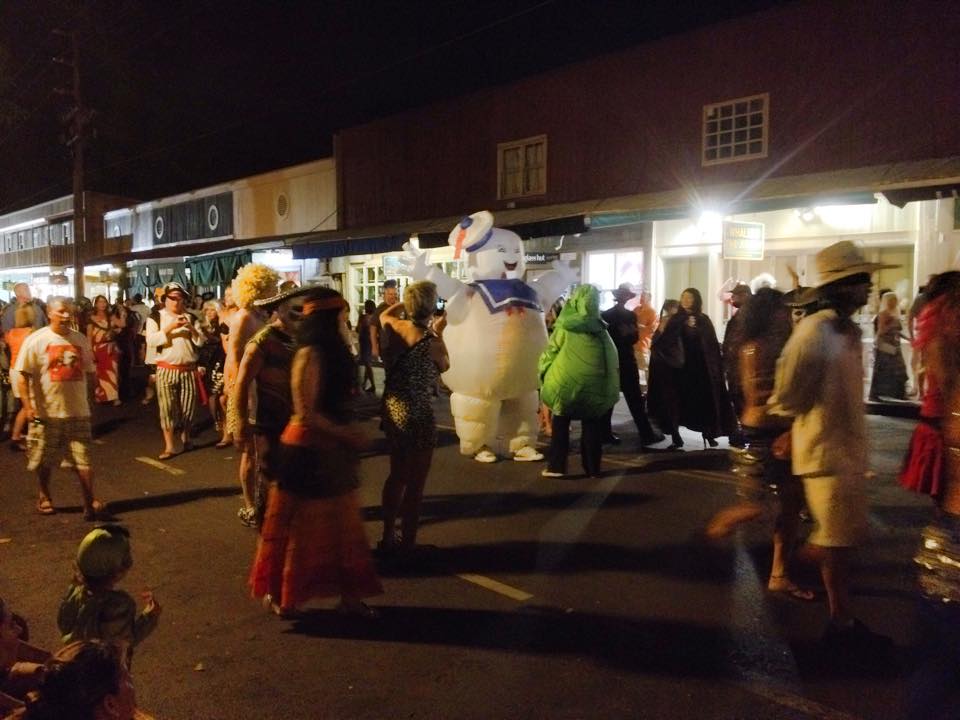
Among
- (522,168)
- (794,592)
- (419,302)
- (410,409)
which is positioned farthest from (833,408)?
(522,168)

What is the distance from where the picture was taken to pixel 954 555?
10.2ft

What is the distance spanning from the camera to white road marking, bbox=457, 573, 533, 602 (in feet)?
15.1

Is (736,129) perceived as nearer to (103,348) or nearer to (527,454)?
(527,454)

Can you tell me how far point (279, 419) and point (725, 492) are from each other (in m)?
3.92

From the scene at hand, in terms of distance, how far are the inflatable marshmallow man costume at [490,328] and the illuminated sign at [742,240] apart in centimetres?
506

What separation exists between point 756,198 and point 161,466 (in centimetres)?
819

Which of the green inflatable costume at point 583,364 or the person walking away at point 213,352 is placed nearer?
the green inflatable costume at point 583,364

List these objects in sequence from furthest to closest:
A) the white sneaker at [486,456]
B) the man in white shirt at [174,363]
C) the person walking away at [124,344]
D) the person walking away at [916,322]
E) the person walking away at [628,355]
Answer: the person walking away at [124,344] → the person walking away at [628,355] → the man in white shirt at [174,363] → the white sneaker at [486,456] → the person walking away at [916,322]

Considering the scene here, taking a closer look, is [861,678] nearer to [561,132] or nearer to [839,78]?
[839,78]

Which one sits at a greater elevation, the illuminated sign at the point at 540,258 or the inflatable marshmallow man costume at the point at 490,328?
the illuminated sign at the point at 540,258

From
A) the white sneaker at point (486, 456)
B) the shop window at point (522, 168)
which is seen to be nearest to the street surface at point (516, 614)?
the white sneaker at point (486, 456)

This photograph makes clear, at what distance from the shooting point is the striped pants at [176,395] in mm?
8359

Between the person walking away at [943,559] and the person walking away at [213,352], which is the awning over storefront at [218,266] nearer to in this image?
the person walking away at [213,352]

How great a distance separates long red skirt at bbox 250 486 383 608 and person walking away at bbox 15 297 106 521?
277 centimetres
